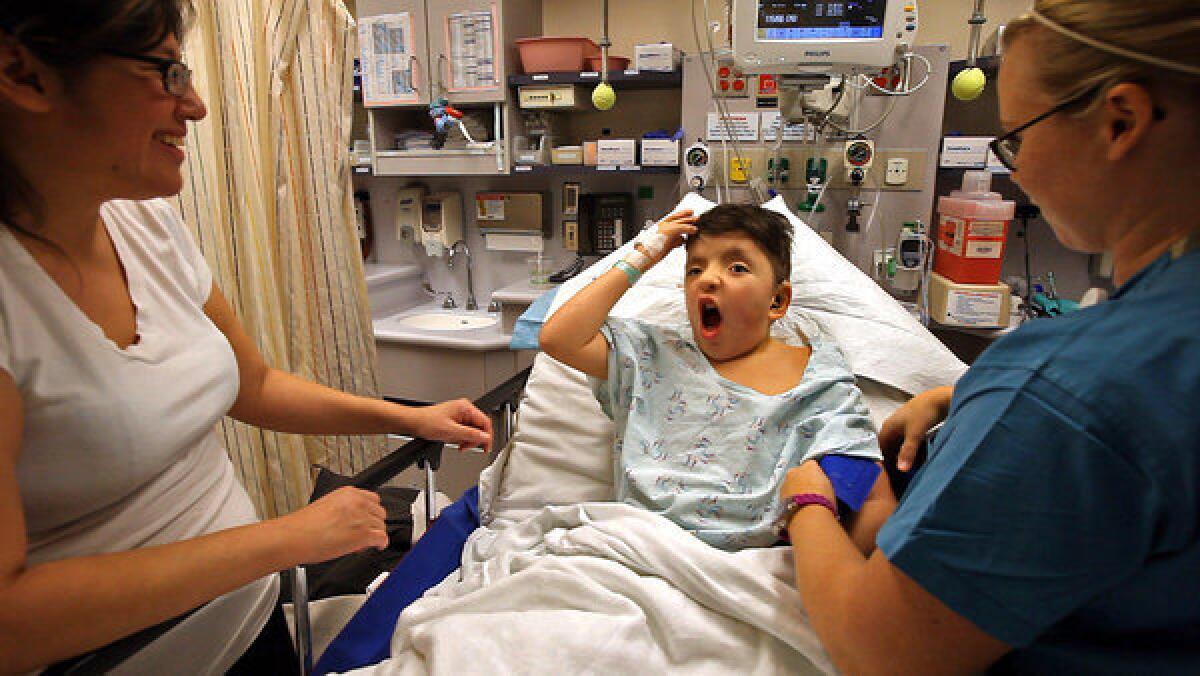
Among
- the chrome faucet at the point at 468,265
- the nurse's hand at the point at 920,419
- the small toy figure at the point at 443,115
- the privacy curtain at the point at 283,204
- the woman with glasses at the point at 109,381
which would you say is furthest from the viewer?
the chrome faucet at the point at 468,265

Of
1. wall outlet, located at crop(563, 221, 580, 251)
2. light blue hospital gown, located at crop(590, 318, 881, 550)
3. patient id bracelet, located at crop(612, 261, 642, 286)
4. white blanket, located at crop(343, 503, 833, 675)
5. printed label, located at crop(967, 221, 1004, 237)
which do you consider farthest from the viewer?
wall outlet, located at crop(563, 221, 580, 251)

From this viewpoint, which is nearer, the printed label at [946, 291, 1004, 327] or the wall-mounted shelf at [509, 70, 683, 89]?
the printed label at [946, 291, 1004, 327]

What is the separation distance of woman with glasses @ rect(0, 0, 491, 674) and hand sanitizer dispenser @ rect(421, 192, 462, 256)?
7.76 feet

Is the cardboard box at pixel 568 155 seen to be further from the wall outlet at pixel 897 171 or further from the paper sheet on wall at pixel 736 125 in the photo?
the wall outlet at pixel 897 171

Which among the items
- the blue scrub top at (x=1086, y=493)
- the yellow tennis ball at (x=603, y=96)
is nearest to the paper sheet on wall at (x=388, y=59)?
the yellow tennis ball at (x=603, y=96)

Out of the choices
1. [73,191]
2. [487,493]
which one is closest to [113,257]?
[73,191]

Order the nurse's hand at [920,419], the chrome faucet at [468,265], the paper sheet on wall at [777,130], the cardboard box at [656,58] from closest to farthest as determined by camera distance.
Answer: the nurse's hand at [920,419] < the paper sheet on wall at [777,130] < the cardboard box at [656,58] < the chrome faucet at [468,265]

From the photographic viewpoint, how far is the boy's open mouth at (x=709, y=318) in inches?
56.5

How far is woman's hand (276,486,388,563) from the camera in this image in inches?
35.0

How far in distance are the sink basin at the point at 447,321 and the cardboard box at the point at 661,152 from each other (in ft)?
3.59

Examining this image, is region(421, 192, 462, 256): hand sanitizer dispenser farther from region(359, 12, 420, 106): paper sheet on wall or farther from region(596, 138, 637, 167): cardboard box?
region(596, 138, 637, 167): cardboard box

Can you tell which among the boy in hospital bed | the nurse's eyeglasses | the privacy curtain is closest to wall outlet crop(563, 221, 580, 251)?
the privacy curtain

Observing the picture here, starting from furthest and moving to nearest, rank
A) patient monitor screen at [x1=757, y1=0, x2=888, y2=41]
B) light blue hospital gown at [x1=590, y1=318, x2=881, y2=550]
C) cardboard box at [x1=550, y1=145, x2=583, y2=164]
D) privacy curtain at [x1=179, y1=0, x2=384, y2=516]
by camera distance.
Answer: cardboard box at [x1=550, y1=145, x2=583, y2=164] → patient monitor screen at [x1=757, y1=0, x2=888, y2=41] → privacy curtain at [x1=179, y1=0, x2=384, y2=516] → light blue hospital gown at [x1=590, y1=318, x2=881, y2=550]

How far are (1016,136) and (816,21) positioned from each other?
1.56m
